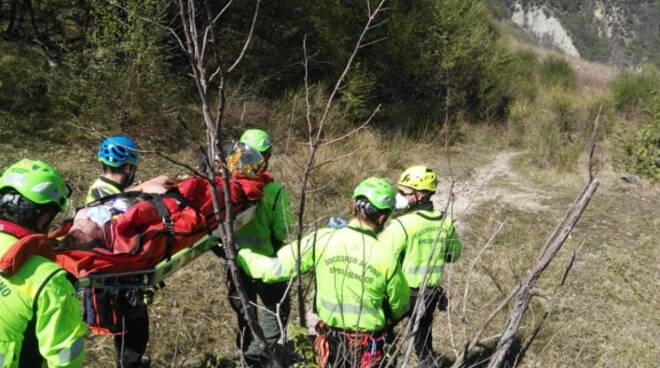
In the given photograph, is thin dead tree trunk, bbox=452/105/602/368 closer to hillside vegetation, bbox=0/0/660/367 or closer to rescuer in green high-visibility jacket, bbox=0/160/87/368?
hillside vegetation, bbox=0/0/660/367

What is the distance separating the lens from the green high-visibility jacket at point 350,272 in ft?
7.95

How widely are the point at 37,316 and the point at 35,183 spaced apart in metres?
0.49

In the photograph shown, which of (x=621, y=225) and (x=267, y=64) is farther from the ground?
(x=267, y=64)

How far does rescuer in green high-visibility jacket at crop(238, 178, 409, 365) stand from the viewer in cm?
248

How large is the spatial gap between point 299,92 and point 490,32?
899 centimetres

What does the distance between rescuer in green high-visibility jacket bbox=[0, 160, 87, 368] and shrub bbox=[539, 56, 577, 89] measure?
2143 cm

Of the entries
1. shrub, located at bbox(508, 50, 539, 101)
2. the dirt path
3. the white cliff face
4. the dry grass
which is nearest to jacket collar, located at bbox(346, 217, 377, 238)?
the dry grass

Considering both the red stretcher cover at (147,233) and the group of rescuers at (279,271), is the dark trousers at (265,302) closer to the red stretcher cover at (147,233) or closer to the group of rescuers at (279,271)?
the group of rescuers at (279,271)

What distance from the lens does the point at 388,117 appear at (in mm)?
13258

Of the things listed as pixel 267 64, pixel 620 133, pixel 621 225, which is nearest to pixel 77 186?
pixel 267 64

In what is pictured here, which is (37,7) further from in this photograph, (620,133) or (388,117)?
(620,133)

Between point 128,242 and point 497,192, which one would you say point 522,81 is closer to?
point 497,192

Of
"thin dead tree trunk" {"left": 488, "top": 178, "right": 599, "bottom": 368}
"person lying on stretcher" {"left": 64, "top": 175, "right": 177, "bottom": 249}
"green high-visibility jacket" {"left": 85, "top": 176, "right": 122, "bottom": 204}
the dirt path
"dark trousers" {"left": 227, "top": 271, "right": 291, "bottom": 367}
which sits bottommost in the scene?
the dirt path

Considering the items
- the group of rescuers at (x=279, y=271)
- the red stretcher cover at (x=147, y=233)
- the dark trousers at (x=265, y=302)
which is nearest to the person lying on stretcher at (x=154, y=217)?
the red stretcher cover at (x=147, y=233)
